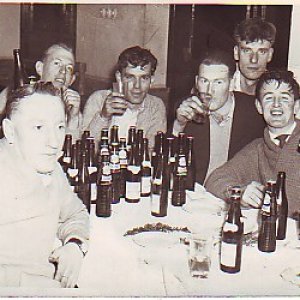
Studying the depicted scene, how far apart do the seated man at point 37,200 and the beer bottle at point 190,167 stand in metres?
0.29

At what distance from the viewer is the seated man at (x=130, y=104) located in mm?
1794

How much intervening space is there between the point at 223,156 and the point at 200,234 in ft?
0.72

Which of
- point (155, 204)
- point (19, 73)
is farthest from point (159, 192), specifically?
point (19, 73)

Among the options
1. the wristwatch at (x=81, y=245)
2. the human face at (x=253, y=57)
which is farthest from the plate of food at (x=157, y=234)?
the human face at (x=253, y=57)

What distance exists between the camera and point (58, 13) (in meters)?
1.75

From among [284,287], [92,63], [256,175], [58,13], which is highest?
[58,13]

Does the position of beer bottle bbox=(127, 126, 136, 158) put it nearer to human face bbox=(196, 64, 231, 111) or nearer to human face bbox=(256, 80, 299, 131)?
human face bbox=(196, 64, 231, 111)

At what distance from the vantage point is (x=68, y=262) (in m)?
1.80

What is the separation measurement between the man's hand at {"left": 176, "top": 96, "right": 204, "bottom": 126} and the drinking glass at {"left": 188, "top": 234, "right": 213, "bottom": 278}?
1.04 ft

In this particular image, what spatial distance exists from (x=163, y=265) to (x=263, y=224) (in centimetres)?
30

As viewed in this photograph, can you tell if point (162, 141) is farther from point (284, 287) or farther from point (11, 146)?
point (284, 287)

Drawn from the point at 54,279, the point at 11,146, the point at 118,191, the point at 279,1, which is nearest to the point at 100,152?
the point at 118,191

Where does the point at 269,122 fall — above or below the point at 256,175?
above

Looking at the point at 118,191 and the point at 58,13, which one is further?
the point at 118,191
